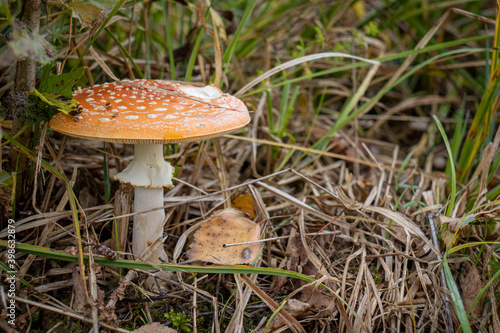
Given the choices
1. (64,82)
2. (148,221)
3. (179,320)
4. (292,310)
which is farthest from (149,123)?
(292,310)

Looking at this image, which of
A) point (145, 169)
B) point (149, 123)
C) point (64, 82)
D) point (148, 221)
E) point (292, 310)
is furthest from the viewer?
point (148, 221)

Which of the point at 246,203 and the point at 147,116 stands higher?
the point at 147,116

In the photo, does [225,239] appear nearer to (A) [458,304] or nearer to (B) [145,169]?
(B) [145,169]

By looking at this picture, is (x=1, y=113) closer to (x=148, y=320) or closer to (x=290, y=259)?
(x=148, y=320)

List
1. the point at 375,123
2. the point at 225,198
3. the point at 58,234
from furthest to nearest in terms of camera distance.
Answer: the point at 375,123, the point at 225,198, the point at 58,234

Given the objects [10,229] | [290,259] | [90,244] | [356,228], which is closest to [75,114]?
[90,244]

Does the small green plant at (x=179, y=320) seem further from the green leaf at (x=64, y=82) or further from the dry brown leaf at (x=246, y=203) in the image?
the green leaf at (x=64, y=82)
